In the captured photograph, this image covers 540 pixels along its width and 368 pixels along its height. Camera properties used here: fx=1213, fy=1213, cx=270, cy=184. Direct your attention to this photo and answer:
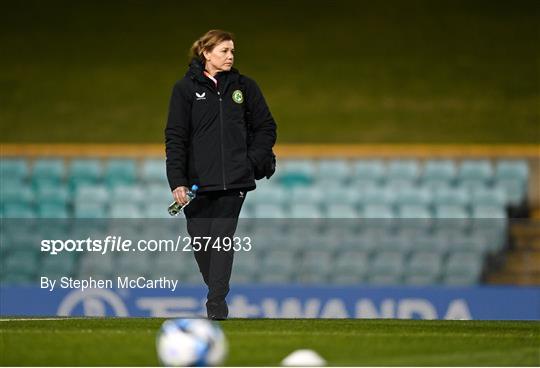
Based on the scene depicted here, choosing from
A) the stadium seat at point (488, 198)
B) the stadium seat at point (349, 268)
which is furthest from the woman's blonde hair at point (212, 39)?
the stadium seat at point (488, 198)

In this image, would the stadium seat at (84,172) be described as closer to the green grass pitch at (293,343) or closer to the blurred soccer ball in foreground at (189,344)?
the green grass pitch at (293,343)

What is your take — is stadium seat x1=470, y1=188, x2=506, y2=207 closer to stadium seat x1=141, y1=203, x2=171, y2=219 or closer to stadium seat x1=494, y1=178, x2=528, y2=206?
stadium seat x1=494, y1=178, x2=528, y2=206

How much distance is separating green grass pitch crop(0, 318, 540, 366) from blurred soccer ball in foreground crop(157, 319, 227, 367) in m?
0.37

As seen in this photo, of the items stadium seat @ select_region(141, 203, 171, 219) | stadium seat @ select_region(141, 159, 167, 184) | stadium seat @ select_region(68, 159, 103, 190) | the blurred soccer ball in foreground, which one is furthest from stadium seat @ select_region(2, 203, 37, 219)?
the blurred soccer ball in foreground

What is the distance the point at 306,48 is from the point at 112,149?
4.29m

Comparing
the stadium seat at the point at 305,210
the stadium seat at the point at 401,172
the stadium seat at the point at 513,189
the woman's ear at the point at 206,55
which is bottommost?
the woman's ear at the point at 206,55

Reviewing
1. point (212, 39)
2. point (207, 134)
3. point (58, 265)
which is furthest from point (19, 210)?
point (212, 39)

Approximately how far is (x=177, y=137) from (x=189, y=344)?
1939 mm

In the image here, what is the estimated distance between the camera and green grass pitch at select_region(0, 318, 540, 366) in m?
5.16

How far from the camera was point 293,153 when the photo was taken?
13.7 meters

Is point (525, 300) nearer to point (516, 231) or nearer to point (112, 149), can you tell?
point (516, 231)

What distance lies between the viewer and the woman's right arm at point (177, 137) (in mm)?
6297

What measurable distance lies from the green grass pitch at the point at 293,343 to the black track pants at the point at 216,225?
0.21 meters

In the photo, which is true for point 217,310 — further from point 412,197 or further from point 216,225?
point 412,197
